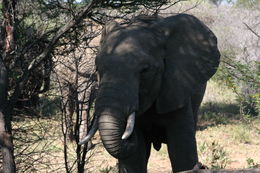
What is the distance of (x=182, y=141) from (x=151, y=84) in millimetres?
738

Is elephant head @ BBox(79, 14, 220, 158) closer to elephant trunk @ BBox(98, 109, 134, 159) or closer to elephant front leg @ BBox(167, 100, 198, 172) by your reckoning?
elephant trunk @ BBox(98, 109, 134, 159)

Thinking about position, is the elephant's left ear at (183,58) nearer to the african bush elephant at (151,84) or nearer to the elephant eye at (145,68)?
the african bush elephant at (151,84)

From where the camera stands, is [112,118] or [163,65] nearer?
[112,118]

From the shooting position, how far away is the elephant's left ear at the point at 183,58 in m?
4.55

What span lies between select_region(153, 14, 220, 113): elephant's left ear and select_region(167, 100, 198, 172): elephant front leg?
7.6 inches

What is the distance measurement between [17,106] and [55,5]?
128cm

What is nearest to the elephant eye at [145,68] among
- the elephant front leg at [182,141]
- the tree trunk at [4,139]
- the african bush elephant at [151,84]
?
the african bush elephant at [151,84]

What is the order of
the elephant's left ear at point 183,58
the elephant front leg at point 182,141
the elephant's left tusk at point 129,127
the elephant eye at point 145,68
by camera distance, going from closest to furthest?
1. the elephant's left tusk at point 129,127
2. the elephant eye at point 145,68
3. the elephant's left ear at point 183,58
4. the elephant front leg at point 182,141

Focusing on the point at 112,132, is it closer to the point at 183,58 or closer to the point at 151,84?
the point at 151,84

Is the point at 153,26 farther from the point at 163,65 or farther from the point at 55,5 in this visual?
the point at 55,5

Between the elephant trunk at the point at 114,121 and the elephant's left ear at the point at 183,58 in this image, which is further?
the elephant's left ear at the point at 183,58

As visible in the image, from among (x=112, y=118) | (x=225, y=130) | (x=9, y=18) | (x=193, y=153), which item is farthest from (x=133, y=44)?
(x=225, y=130)

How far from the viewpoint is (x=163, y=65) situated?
4.49 meters

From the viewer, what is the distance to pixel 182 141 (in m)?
4.70
